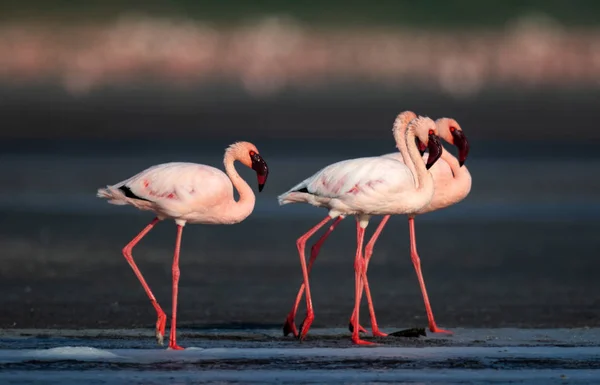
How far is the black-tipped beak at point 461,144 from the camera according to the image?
35.1 feet

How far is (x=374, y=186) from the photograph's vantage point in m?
9.80

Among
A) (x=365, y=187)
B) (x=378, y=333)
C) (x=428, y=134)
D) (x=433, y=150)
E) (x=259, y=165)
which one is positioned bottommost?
(x=378, y=333)

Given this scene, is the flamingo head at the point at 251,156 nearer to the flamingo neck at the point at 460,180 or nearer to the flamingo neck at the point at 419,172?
the flamingo neck at the point at 419,172

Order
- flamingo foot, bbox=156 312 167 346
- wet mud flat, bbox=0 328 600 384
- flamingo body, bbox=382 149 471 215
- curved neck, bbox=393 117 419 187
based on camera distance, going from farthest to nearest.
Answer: flamingo body, bbox=382 149 471 215
curved neck, bbox=393 117 419 187
flamingo foot, bbox=156 312 167 346
wet mud flat, bbox=0 328 600 384

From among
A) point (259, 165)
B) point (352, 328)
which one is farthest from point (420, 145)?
point (352, 328)

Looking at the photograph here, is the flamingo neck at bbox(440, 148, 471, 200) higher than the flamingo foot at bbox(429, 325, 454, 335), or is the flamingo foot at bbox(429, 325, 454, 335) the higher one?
the flamingo neck at bbox(440, 148, 471, 200)

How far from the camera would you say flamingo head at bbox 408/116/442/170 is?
10.0 meters

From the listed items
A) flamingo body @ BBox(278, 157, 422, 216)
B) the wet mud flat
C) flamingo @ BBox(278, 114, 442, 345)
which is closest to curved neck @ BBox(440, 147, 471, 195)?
flamingo @ BBox(278, 114, 442, 345)

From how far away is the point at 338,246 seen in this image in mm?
15562

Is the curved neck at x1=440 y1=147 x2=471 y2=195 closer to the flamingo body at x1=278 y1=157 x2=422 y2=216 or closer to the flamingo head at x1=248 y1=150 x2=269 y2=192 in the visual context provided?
the flamingo body at x1=278 y1=157 x2=422 y2=216

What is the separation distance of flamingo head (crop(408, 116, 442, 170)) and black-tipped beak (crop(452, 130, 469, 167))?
0.58 meters

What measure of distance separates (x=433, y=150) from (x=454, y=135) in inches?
34.0

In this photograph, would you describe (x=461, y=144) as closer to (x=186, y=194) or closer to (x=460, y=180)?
(x=460, y=180)

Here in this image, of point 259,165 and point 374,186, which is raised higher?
point 259,165
